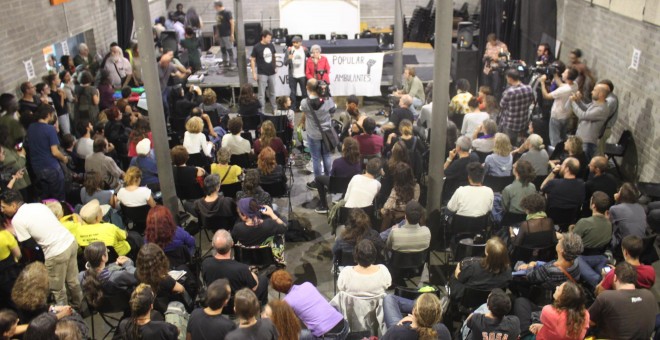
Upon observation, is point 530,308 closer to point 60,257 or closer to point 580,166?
point 580,166

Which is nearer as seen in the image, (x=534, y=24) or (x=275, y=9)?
(x=534, y=24)

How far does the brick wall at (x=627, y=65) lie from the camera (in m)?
7.11

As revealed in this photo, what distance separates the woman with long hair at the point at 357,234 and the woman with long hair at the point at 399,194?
28.6 inches

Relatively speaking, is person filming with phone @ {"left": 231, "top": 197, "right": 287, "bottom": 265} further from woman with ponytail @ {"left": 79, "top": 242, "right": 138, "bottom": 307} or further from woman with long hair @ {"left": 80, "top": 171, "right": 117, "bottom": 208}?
woman with long hair @ {"left": 80, "top": 171, "right": 117, "bottom": 208}

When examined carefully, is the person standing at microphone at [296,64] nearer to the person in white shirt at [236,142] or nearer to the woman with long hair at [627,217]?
the person in white shirt at [236,142]

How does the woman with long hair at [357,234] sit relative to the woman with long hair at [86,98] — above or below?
below

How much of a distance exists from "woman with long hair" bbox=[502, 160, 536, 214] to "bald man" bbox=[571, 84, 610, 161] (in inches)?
82.2

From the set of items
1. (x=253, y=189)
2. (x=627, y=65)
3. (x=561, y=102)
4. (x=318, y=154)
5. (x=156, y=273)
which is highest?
(x=627, y=65)

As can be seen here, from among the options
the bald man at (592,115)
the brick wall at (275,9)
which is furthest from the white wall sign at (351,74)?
the brick wall at (275,9)

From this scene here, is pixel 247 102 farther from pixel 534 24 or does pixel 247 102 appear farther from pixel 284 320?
pixel 534 24

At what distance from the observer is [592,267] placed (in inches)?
196

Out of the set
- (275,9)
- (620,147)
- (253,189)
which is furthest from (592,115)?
(275,9)

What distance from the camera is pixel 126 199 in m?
5.78

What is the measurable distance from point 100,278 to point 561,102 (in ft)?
20.1
